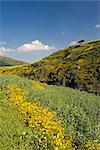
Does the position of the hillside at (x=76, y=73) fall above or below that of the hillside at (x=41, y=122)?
above

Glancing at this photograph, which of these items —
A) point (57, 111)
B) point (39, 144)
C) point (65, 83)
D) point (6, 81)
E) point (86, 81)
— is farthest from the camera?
point (65, 83)

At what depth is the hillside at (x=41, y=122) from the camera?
16.7m

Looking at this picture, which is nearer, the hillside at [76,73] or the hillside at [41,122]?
the hillside at [41,122]

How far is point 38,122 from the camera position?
18.9 meters

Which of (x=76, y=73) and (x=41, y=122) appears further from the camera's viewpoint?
(x=76, y=73)

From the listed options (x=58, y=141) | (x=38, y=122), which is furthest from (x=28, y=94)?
(x=58, y=141)

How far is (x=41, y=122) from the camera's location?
19.0 meters

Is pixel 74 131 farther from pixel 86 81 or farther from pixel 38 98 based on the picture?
pixel 86 81

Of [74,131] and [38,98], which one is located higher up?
Answer: [38,98]

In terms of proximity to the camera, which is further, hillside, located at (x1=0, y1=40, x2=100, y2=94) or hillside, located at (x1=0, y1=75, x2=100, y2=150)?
hillside, located at (x1=0, y1=40, x2=100, y2=94)

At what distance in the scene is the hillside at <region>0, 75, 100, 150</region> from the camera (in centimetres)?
1667

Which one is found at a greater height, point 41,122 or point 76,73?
point 76,73

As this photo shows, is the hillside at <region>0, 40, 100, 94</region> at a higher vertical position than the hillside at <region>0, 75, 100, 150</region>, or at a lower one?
higher

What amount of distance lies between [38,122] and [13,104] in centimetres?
286
